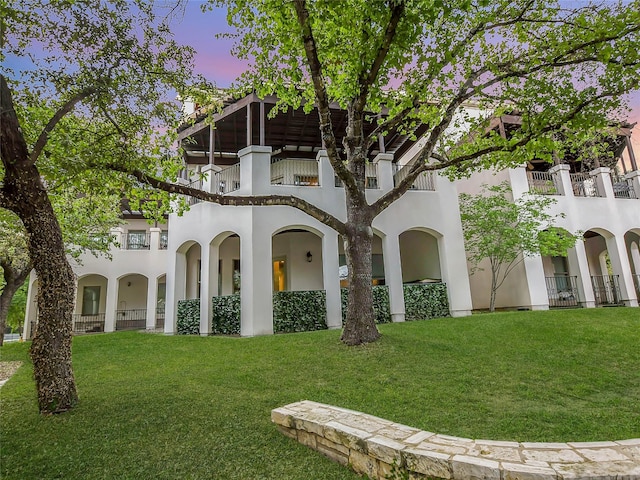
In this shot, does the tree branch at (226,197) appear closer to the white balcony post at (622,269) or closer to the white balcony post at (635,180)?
the white balcony post at (622,269)

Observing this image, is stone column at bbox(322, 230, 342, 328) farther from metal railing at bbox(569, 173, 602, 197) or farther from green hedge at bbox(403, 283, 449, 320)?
metal railing at bbox(569, 173, 602, 197)

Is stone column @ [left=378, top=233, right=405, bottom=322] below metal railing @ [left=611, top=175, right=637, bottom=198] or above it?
below

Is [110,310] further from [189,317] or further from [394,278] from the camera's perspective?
[394,278]

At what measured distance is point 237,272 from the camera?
1501 centimetres

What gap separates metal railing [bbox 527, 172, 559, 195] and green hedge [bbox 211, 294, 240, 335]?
11.3 metres

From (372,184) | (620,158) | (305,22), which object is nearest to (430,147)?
(305,22)

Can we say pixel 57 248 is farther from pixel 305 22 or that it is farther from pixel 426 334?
pixel 426 334

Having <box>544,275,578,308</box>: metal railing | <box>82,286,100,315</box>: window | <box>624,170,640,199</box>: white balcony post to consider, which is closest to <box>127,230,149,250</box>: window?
<box>82,286,100,315</box>: window

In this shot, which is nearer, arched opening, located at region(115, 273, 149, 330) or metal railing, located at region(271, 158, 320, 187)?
metal railing, located at region(271, 158, 320, 187)

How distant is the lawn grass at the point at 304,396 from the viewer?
357 centimetres

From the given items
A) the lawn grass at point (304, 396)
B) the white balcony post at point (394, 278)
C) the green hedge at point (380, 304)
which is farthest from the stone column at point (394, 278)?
the lawn grass at point (304, 396)

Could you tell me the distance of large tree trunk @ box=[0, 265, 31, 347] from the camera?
12594mm

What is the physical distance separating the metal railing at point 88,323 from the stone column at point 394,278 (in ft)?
52.0

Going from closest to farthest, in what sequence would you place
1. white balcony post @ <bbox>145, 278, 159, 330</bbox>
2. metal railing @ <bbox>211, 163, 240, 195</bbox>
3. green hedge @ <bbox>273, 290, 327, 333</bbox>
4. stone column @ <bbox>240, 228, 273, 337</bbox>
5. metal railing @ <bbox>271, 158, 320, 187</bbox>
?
stone column @ <bbox>240, 228, 273, 337</bbox>, green hedge @ <bbox>273, 290, 327, 333</bbox>, metal railing @ <bbox>211, 163, 240, 195</bbox>, metal railing @ <bbox>271, 158, 320, 187</bbox>, white balcony post @ <bbox>145, 278, 159, 330</bbox>
